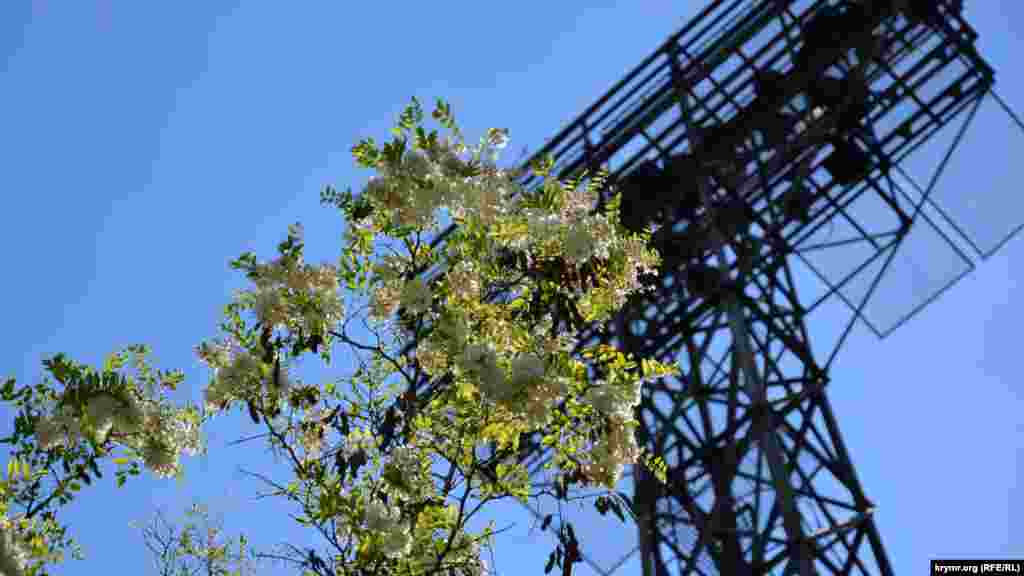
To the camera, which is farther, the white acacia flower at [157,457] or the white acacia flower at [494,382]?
the white acacia flower at [157,457]

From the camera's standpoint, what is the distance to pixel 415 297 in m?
6.45

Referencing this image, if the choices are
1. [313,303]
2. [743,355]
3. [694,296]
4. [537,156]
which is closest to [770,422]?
[743,355]

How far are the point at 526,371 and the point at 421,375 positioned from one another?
1215 mm

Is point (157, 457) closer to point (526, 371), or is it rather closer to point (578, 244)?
point (526, 371)

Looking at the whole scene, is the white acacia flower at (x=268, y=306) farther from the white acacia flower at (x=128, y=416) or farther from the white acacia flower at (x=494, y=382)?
the white acacia flower at (x=494, y=382)

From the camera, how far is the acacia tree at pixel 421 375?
620cm

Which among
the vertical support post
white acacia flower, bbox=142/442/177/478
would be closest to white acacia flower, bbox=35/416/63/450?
white acacia flower, bbox=142/442/177/478

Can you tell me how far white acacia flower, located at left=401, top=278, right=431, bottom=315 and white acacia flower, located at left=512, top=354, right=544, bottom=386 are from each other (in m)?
0.84

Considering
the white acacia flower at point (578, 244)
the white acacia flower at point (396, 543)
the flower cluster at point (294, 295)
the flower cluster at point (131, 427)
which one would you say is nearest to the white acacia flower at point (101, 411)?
the flower cluster at point (131, 427)

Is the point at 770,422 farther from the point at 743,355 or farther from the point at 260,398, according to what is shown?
the point at 260,398

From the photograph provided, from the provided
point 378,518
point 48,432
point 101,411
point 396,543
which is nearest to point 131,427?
point 101,411

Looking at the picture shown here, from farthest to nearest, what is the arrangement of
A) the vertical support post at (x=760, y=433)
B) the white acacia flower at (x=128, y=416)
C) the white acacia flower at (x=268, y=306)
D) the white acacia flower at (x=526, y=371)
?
the vertical support post at (x=760, y=433)
the white acacia flower at (x=128, y=416)
the white acacia flower at (x=268, y=306)
the white acacia flower at (x=526, y=371)

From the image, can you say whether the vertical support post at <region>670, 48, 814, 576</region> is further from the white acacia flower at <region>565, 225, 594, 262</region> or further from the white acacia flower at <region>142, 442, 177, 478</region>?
the white acacia flower at <region>142, 442, 177, 478</region>

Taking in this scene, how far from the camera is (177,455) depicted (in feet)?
23.2
